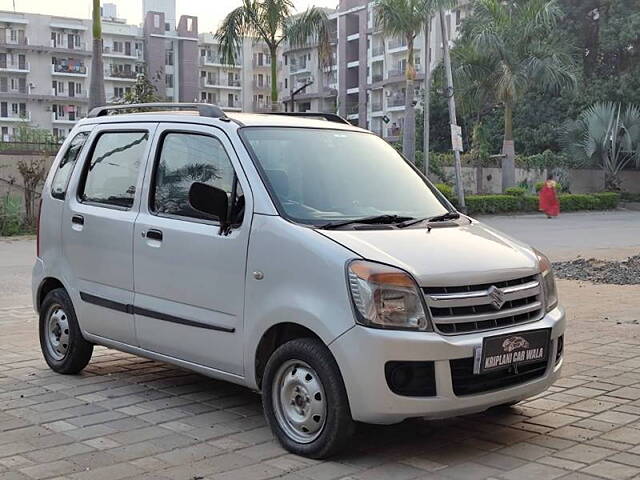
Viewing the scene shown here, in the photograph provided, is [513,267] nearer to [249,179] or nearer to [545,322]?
[545,322]

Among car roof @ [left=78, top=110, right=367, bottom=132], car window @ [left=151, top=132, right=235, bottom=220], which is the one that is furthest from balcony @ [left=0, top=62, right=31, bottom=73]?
car window @ [left=151, top=132, right=235, bottom=220]

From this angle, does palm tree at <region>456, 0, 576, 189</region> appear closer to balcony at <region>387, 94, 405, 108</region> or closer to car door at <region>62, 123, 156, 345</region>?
car door at <region>62, 123, 156, 345</region>

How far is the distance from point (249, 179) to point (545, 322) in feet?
6.28

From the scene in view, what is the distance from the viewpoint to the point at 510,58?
37375 mm

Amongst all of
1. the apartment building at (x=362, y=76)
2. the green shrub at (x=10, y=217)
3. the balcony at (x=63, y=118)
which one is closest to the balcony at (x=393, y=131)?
the apartment building at (x=362, y=76)

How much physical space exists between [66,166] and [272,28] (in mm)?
24022

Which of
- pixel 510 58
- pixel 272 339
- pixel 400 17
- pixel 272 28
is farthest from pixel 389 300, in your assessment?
pixel 510 58

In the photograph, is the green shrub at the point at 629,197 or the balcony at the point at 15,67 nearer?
the green shrub at the point at 629,197

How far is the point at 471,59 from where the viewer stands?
124 ft

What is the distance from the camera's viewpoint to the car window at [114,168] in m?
6.04

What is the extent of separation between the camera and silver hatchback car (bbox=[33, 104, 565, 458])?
4.41 m

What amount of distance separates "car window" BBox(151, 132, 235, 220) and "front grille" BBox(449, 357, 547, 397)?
180cm

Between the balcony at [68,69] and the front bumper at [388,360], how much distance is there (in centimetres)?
9084

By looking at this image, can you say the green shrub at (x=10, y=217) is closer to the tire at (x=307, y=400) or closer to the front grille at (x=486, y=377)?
the tire at (x=307, y=400)
